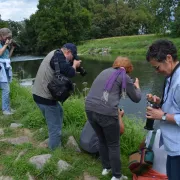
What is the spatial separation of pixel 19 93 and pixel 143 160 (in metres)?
4.76

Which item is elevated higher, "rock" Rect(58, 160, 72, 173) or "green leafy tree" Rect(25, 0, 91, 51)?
"green leafy tree" Rect(25, 0, 91, 51)

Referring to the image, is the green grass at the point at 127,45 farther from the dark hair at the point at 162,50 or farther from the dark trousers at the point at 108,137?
the dark hair at the point at 162,50

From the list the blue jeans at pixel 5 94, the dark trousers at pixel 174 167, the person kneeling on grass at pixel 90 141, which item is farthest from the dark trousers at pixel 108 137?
the blue jeans at pixel 5 94

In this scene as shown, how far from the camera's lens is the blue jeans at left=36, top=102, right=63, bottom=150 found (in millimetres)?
3529

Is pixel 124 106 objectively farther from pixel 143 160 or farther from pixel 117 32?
pixel 117 32

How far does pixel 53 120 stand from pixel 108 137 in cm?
89

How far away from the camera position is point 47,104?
3.49 meters

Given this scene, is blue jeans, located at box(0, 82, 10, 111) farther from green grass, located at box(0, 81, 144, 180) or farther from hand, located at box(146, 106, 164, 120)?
hand, located at box(146, 106, 164, 120)

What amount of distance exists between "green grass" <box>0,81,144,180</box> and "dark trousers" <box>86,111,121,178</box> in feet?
0.83

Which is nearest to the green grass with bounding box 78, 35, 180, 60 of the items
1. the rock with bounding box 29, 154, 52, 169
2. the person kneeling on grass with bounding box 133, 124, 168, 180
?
the person kneeling on grass with bounding box 133, 124, 168, 180

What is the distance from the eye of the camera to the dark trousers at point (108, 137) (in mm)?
2916

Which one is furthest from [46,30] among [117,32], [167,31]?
[167,31]

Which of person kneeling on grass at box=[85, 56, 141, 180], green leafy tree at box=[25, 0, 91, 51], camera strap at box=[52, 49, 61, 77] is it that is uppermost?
green leafy tree at box=[25, 0, 91, 51]

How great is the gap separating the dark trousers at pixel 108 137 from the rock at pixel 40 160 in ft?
2.30
